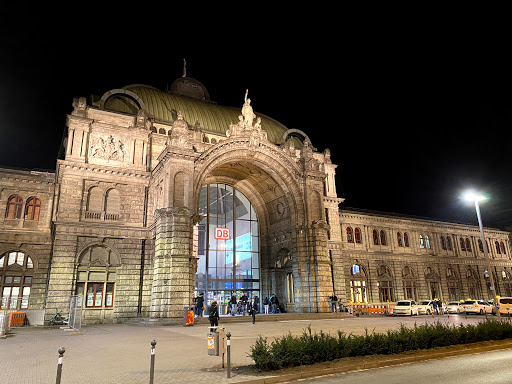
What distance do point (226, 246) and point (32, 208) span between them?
735 inches

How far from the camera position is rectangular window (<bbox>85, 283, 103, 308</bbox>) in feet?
102

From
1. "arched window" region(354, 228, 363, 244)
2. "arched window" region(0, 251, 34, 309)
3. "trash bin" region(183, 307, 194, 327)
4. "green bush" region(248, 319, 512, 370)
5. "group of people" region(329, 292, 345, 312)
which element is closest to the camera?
"green bush" region(248, 319, 512, 370)

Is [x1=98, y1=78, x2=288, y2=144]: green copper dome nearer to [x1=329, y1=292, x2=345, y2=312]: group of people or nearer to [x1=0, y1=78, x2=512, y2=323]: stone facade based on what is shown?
[x1=0, y1=78, x2=512, y2=323]: stone facade

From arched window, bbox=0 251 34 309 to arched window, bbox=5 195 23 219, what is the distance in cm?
316

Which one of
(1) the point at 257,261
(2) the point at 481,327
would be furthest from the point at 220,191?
(2) the point at 481,327

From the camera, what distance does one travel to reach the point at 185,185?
101 ft

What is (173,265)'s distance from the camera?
1104 inches


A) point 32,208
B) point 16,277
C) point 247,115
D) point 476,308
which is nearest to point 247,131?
point 247,115

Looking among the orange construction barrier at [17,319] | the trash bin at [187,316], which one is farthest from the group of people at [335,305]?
the orange construction barrier at [17,319]

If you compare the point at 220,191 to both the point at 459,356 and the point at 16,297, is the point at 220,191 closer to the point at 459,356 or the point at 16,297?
the point at 16,297

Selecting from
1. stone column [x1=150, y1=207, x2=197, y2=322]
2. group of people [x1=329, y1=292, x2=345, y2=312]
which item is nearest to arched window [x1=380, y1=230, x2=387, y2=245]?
group of people [x1=329, y1=292, x2=345, y2=312]

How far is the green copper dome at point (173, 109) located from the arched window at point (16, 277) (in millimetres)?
15913

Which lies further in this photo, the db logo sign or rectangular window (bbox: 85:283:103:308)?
the db logo sign

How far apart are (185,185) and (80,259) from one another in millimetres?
10881
